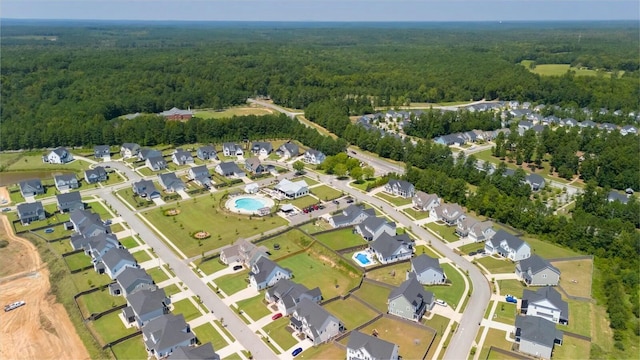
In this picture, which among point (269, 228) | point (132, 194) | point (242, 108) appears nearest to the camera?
point (269, 228)

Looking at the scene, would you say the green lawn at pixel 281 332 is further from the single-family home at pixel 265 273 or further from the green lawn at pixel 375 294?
the green lawn at pixel 375 294

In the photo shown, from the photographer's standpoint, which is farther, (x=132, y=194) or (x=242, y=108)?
(x=242, y=108)

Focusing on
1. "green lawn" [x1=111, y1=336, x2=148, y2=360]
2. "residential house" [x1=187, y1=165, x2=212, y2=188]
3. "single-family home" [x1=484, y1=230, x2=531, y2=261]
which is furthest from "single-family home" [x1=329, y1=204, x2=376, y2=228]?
"green lawn" [x1=111, y1=336, x2=148, y2=360]

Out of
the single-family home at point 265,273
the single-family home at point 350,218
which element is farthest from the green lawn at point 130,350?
the single-family home at point 350,218

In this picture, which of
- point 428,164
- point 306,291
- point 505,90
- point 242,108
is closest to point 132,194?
point 306,291

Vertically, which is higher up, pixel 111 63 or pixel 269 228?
pixel 111 63

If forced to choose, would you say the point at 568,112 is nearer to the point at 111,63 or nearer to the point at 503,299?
the point at 503,299

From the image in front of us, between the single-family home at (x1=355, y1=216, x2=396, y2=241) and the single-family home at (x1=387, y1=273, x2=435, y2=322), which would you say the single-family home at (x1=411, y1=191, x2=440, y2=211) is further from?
the single-family home at (x1=387, y1=273, x2=435, y2=322)
